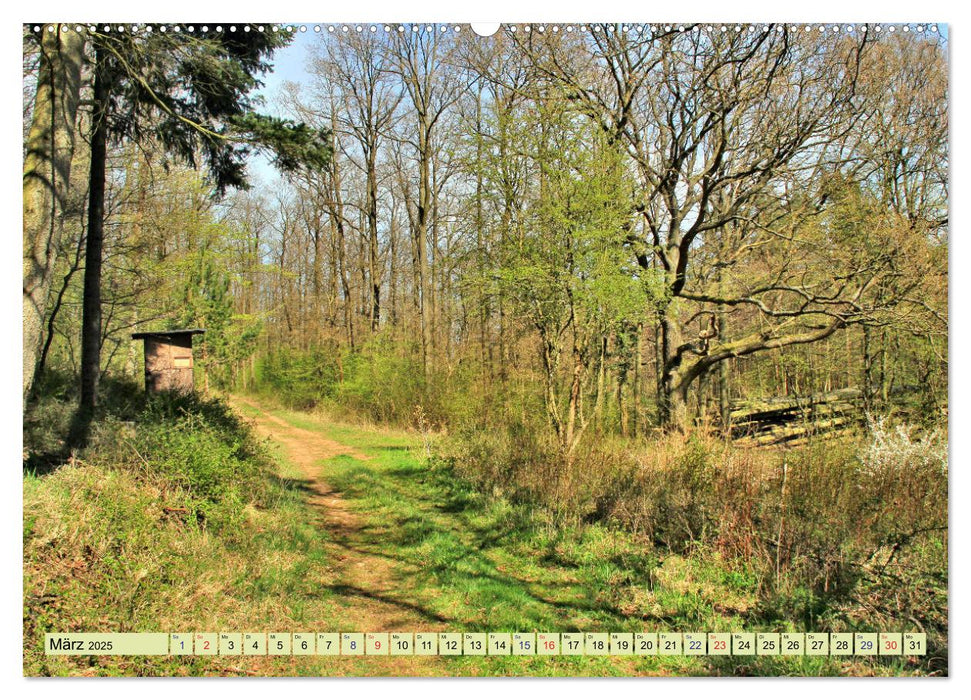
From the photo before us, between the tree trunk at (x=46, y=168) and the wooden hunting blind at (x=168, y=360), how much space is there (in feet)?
16.4

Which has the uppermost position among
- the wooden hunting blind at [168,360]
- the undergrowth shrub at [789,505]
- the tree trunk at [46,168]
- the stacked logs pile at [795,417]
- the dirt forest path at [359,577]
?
the tree trunk at [46,168]

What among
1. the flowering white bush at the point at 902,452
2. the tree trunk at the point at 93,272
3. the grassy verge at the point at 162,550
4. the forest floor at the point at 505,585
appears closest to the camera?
the forest floor at the point at 505,585

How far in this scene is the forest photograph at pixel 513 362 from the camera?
9.23ft

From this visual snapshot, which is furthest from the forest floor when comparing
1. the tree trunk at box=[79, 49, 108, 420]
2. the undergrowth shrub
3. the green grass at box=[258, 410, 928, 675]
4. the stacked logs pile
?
the tree trunk at box=[79, 49, 108, 420]

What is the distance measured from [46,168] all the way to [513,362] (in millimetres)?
6226

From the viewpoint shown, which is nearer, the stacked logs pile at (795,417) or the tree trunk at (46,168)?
the tree trunk at (46,168)

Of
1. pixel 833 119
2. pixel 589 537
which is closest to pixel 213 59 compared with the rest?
pixel 589 537

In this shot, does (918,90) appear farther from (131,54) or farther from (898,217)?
(131,54)

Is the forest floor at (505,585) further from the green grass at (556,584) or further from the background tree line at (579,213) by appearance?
the background tree line at (579,213)

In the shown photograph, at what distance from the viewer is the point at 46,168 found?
342 cm

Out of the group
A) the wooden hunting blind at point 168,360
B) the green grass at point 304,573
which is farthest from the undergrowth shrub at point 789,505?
the wooden hunting blind at point 168,360

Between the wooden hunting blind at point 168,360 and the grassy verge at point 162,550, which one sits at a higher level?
the wooden hunting blind at point 168,360

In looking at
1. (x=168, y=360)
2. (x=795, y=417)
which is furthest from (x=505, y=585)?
(x=168, y=360)

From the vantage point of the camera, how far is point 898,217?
5.25 m
